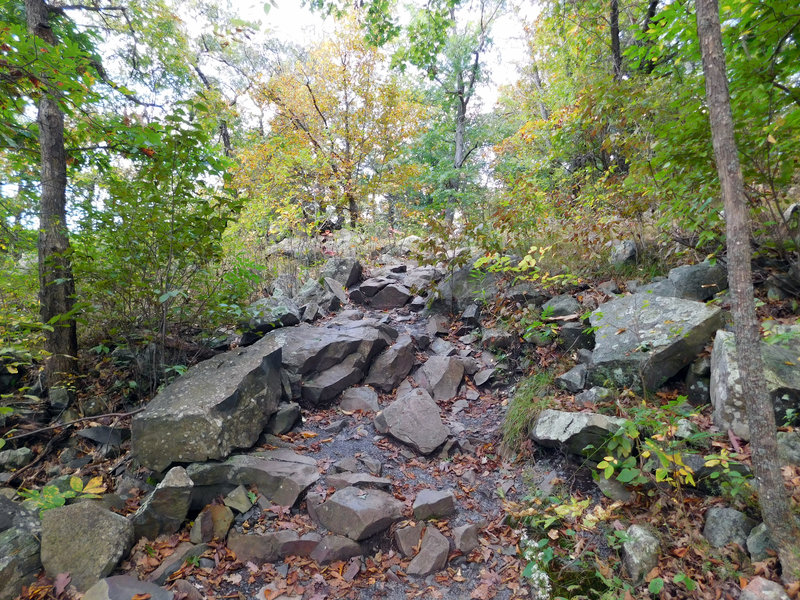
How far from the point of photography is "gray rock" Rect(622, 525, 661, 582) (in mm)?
2730

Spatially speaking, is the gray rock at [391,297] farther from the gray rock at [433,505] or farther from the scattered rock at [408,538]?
the scattered rock at [408,538]

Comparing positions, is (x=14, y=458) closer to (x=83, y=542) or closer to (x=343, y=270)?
(x=83, y=542)

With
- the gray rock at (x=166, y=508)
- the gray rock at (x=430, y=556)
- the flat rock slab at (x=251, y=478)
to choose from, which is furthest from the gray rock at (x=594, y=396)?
the gray rock at (x=166, y=508)

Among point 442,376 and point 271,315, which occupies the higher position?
point 271,315

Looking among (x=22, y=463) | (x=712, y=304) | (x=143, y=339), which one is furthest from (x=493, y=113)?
(x=22, y=463)

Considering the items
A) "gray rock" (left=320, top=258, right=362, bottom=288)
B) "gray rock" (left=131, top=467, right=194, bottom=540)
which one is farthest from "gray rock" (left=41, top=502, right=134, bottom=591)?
"gray rock" (left=320, top=258, right=362, bottom=288)

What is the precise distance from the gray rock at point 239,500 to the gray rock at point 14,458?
266cm

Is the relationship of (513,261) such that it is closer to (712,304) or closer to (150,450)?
(712,304)

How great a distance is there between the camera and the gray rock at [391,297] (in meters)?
8.62

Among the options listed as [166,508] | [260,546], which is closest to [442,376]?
[260,546]

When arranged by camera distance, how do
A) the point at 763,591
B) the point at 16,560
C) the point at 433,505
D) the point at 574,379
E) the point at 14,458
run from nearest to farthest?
the point at 763,591
the point at 16,560
the point at 433,505
the point at 14,458
the point at 574,379

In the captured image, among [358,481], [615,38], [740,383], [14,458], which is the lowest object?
[358,481]

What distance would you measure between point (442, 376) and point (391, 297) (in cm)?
323

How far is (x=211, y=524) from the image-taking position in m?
3.52
